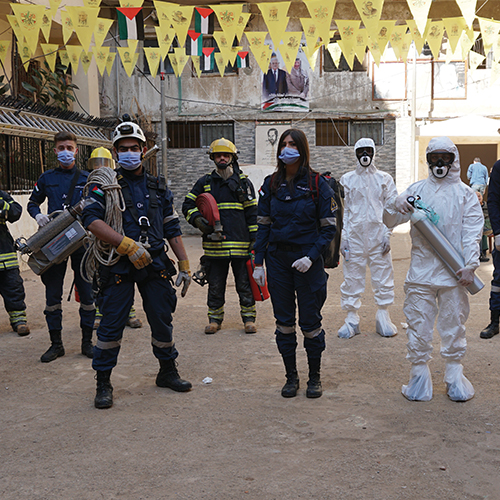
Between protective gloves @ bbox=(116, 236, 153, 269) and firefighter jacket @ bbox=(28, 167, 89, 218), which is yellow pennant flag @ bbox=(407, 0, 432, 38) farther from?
protective gloves @ bbox=(116, 236, 153, 269)

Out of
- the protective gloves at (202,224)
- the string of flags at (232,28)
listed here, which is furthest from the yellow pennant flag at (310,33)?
the protective gloves at (202,224)

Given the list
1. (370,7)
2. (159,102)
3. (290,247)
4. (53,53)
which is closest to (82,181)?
(290,247)

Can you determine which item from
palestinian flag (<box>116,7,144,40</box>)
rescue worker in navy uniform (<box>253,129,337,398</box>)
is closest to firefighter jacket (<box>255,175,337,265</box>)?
rescue worker in navy uniform (<box>253,129,337,398</box>)

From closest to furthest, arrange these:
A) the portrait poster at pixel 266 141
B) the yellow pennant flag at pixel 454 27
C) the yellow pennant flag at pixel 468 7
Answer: the yellow pennant flag at pixel 468 7
the yellow pennant flag at pixel 454 27
the portrait poster at pixel 266 141

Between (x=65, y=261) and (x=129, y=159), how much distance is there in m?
1.81

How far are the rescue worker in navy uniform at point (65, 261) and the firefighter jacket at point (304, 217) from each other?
2.17 metres

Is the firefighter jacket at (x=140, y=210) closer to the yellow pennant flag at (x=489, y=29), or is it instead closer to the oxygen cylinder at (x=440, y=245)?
the oxygen cylinder at (x=440, y=245)

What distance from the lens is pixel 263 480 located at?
9.84ft

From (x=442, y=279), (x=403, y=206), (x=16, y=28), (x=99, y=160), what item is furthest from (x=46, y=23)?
(x=442, y=279)

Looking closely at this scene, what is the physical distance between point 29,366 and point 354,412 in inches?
117

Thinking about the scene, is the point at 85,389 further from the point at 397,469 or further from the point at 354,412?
the point at 397,469

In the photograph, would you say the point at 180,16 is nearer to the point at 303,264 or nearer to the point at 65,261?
the point at 65,261

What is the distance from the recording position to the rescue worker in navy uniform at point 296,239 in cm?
420

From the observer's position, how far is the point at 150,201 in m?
4.29
